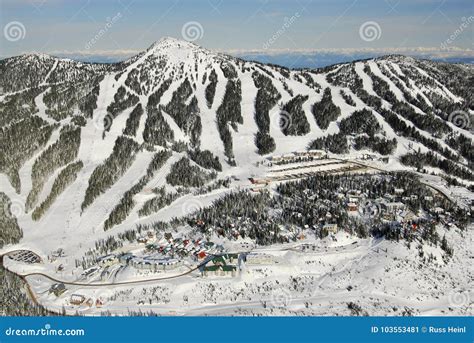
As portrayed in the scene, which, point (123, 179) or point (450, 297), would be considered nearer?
point (450, 297)

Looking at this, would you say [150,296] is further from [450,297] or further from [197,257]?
[450,297]

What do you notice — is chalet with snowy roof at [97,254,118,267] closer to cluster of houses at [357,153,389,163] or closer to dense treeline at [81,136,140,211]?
dense treeline at [81,136,140,211]

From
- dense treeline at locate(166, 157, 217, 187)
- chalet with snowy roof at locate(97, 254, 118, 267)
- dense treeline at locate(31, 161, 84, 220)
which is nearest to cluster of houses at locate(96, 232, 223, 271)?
chalet with snowy roof at locate(97, 254, 118, 267)

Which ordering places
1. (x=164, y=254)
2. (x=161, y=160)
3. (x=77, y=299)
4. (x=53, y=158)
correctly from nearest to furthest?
(x=77, y=299)
(x=164, y=254)
(x=53, y=158)
(x=161, y=160)

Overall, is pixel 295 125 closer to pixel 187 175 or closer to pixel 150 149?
pixel 187 175

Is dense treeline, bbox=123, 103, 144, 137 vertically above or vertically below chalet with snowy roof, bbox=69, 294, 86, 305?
above

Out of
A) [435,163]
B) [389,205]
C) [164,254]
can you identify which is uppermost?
[435,163]

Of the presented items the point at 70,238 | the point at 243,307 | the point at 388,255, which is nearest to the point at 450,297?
the point at 388,255

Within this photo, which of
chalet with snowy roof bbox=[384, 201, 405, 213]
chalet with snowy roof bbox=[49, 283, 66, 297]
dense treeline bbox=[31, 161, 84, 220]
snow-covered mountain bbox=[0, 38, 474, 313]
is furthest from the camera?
dense treeline bbox=[31, 161, 84, 220]

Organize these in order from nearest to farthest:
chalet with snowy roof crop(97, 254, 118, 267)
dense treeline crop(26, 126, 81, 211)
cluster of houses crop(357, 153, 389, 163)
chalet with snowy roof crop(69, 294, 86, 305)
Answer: chalet with snowy roof crop(69, 294, 86, 305)
chalet with snowy roof crop(97, 254, 118, 267)
dense treeline crop(26, 126, 81, 211)
cluster of houses crop(357, 153, 389, 163)

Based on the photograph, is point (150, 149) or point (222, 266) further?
point (150, 149)

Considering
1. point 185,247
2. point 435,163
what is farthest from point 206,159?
point 435,163
